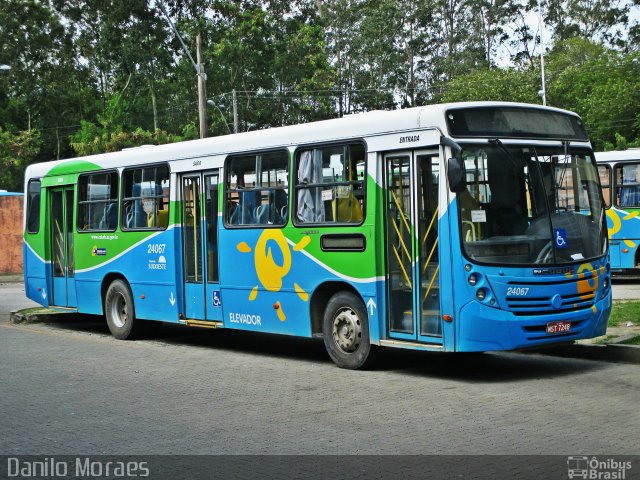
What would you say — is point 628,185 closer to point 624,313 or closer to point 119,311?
point 624,313

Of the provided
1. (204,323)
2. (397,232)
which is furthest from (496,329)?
(204,323)

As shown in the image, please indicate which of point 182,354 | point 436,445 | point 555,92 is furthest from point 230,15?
point 436,445

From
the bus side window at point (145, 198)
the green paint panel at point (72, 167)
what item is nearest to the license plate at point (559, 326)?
the bus side window at point (145, 198)

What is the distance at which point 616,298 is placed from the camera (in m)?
18.6

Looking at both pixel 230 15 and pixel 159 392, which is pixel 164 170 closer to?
pixel 159 392

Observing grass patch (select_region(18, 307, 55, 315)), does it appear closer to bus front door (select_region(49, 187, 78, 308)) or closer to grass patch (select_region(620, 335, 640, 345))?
bus front door (select_region(49, 187, 78, 308))

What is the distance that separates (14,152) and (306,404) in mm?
51698

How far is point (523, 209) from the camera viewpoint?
420 inches

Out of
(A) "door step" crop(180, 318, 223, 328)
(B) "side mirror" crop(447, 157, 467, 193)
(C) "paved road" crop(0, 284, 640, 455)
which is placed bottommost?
(C) "paved road" crop(0, 284, 640, 455)

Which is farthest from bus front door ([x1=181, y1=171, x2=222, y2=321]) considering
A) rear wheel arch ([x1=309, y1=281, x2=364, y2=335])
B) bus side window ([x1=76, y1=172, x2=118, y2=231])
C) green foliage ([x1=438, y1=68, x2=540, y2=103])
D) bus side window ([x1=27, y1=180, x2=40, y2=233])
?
green foliage ([x1=438, y1=68, x2=540, y2=103])

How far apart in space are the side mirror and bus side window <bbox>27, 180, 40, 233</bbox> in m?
10.4

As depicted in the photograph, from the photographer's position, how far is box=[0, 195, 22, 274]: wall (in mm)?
37781

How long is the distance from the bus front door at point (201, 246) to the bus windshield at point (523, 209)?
460 centimetres

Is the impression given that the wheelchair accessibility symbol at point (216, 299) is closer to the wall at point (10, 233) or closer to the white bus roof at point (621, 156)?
the white bus roof at point (621, 156)
